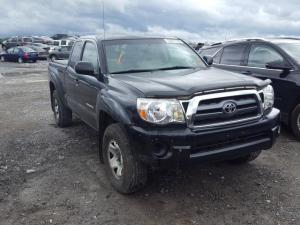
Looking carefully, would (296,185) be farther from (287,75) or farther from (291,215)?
(287,75)

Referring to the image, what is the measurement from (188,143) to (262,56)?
3.84 metres

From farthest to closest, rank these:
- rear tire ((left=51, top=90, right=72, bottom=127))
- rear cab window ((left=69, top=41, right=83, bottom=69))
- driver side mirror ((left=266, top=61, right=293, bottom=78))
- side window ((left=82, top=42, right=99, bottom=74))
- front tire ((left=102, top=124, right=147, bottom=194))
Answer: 1. rear tire ((left=51, top=90, right=72, bottom=127))
2. rear cab window ((left=69, top=41, right=83, bottom=69))
3. driver side mirror ((left=266, top=61, right=293, bottom=78))
4. side window ((left=82, top=42, right=99, bottom=74))
5. front tire ((left=102, top=124, right=147, bottom=194))

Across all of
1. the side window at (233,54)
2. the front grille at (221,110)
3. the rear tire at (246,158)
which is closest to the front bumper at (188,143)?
the front grille at (221,110)

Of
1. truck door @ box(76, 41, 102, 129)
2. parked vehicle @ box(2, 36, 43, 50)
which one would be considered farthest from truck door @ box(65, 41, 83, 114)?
parked vehicle @ box(2, 36, 43, 50)

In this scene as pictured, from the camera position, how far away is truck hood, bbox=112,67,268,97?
3.76 meters

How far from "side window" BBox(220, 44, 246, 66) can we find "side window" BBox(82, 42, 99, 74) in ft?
9.92

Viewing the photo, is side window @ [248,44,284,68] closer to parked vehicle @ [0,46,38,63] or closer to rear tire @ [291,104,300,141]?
rear tire @ [291,104,300,141]

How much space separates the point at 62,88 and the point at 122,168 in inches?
133

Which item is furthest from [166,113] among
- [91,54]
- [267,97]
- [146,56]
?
[91,54]

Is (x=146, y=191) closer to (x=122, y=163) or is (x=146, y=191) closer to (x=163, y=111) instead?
(x=122, y=163)

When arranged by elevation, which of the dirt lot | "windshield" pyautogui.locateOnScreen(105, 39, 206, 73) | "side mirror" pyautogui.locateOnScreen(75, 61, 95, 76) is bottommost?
the dirt lot

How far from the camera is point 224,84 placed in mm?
3922

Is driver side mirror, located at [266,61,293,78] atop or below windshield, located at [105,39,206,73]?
below

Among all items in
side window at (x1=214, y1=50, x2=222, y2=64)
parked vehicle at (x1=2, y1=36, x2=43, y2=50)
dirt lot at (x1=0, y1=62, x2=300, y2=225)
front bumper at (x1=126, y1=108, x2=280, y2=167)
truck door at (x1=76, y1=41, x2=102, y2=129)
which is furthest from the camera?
parked vehicle at (x1=2, y1=36, x2=43, y2=50)
